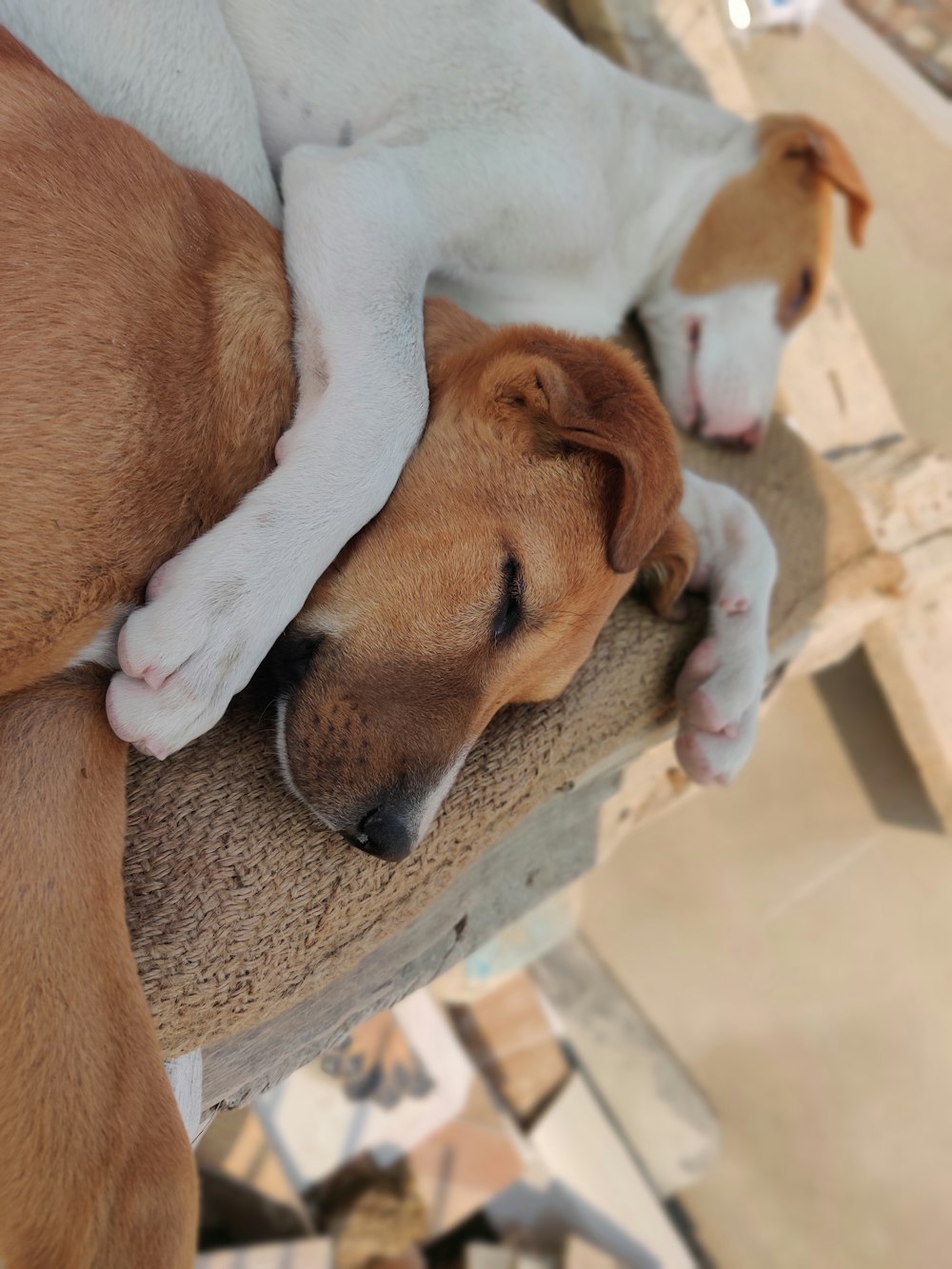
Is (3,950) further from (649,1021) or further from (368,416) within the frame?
(649,1021)

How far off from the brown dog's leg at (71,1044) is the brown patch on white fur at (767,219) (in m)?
2.16

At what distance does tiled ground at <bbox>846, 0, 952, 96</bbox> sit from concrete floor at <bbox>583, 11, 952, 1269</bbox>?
0.49 ft

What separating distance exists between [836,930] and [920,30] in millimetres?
3916

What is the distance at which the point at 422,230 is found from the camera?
6.63 feet

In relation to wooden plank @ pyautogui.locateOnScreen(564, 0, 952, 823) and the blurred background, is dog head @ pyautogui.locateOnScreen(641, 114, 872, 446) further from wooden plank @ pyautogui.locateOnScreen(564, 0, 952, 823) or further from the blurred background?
the blurred background

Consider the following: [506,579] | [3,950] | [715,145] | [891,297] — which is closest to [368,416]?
[506,579]

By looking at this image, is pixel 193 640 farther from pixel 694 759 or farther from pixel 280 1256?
pixel 280 1256

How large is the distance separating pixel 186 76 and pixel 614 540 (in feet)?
4.40

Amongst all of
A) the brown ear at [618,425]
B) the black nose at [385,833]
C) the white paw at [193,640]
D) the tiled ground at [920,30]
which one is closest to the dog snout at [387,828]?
the black nose at [385,833]

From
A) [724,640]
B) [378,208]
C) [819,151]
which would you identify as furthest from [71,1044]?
[819,151]

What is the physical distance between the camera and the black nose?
4.79ft

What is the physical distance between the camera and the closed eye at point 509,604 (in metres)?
1.56

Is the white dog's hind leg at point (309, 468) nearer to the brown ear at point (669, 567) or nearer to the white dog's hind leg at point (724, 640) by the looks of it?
the brown ear at point (669, 567)

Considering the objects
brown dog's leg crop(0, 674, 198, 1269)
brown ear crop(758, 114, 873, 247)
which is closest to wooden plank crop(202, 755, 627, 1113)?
brown dog's leg crop(0, 674, 198, 1269)
